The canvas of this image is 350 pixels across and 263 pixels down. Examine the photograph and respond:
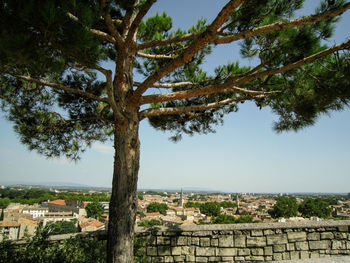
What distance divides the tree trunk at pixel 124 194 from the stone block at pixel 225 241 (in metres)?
1.48

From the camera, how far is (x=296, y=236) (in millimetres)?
3189

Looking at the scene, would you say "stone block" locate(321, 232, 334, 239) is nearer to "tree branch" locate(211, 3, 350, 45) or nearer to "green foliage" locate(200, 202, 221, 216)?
"tree branch" locate(211, 3, 350, 45)

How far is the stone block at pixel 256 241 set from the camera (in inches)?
125

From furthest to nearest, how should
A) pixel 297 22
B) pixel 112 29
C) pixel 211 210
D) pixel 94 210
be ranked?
1. pixel 94 210
2. pixel 211 210
3. pixel 112 29
4. pixel 297 22

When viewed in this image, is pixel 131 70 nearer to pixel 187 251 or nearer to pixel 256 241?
pixel 187 251

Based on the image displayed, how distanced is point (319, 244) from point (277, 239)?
0.59m

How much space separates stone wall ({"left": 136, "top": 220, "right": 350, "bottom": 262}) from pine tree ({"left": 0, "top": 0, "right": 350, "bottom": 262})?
1068 millimetres

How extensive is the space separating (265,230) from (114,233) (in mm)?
2167

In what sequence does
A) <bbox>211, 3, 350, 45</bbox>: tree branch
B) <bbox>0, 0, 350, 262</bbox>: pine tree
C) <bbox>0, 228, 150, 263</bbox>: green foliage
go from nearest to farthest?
<bbox>0, 0, 350, 262</bbox>: pine tree, <bbox>211, 3, 350, 45</bbox>: tree branch, <bbox>0, 228, 150, 263</bbox>: green foliage

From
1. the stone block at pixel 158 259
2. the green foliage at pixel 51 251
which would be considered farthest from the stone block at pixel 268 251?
the green foliage at pixel 51 251

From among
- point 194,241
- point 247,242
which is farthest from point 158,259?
point 247,242

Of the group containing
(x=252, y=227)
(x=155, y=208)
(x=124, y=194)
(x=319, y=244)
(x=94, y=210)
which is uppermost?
(x=124, y=194)

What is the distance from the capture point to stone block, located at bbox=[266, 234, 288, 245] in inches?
125

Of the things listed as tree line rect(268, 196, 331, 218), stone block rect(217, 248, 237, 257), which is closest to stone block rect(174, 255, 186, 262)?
stone block rect(217, 248, 237, 257)
